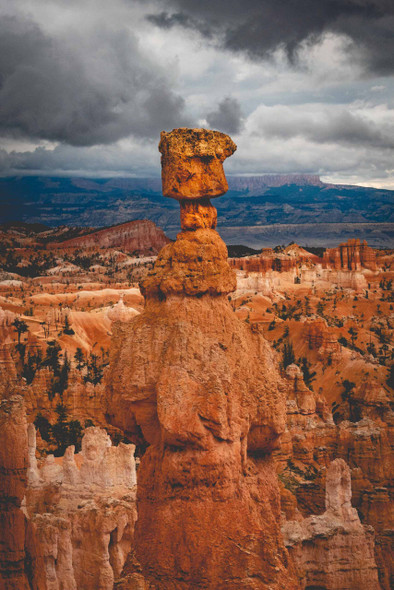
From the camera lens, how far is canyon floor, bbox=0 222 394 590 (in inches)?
421

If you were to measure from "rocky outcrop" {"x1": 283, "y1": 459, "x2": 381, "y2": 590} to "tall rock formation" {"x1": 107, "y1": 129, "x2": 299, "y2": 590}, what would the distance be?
4.56 metres

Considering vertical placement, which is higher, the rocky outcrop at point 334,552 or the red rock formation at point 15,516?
the red rock formation at point 15,516

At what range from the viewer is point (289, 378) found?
70.2 ft

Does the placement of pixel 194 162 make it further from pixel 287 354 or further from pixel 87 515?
pixel 287 354

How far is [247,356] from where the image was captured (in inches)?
258

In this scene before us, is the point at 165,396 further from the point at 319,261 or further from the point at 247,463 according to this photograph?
the point at 319,261

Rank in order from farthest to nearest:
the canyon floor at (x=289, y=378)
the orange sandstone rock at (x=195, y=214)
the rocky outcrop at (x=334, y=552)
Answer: the canyon floor at (x=289, y=378)
the rocky outcrop at (x=334, y=552)
the orange sandstone rock at (x=195, y=214)

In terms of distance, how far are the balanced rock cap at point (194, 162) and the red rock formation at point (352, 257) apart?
9516 cm

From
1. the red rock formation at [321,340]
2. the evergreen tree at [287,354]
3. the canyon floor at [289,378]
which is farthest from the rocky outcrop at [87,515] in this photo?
the red rock formation at [321,340]

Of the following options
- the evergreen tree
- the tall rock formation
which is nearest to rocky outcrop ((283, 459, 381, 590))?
the tall rock formation

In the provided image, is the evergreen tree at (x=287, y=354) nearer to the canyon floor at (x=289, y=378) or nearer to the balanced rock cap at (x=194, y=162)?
the canyon floor at (x=289, y=378)

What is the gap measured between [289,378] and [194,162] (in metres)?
15.4

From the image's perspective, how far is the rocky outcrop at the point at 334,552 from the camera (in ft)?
34.4

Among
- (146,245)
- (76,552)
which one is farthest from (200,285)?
(146,245)
